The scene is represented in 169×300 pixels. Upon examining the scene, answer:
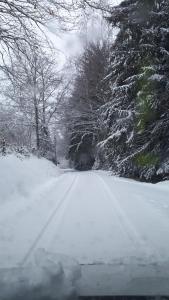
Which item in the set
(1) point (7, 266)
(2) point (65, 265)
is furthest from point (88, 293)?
(1) point (7, 266)

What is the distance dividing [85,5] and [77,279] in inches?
294

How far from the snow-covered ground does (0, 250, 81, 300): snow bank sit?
0.12 ft

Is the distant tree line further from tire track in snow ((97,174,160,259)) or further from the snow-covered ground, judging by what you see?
tire track in snow ((97,174,160,259))

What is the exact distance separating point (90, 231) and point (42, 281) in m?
3.10

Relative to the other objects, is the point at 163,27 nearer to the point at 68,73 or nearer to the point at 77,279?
the point at 77,279

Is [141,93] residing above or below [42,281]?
above

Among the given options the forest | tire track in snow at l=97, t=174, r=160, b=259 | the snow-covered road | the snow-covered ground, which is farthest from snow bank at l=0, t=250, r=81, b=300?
the forest

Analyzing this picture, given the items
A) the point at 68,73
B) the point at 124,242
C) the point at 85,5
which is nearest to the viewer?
the point at 124,242

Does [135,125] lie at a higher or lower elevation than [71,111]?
lower

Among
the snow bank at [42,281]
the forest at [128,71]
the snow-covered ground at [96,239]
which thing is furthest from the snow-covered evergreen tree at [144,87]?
the snow bank at [42,281]

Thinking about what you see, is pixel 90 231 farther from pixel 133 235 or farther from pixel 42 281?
pixel 42 281

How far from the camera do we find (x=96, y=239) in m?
6.36

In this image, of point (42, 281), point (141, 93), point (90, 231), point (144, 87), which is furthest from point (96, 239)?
point (144, 87)

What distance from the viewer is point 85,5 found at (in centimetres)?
977
